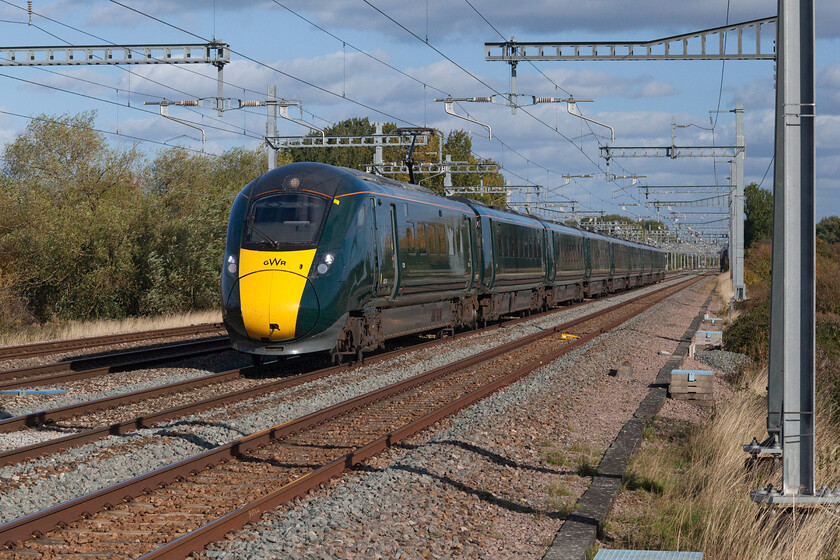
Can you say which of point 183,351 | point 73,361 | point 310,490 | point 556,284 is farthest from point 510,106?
point 310,490

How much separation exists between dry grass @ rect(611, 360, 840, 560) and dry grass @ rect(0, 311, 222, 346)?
56.7ft

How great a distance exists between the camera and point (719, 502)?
7402mm

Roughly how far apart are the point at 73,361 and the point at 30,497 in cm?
1015

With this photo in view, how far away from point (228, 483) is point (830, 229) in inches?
5320

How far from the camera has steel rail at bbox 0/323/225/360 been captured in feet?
62.7

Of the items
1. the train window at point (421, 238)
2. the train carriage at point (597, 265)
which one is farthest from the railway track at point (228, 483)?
the train carriage at point (597, 265)

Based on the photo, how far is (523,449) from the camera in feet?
33.1

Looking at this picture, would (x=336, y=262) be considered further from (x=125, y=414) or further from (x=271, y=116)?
(x=271, y=116)

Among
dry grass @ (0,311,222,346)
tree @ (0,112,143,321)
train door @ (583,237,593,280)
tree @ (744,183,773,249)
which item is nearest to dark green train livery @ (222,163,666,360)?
dry grass @ (0,311,222,346)

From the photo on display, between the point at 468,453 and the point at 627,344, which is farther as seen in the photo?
the point at 627,344

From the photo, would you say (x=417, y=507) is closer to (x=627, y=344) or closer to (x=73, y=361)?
(x=73, y=361)

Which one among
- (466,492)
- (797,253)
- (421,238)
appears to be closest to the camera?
(797,253)

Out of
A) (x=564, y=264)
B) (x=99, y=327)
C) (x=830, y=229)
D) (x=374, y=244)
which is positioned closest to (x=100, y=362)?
(x=374, y=244)

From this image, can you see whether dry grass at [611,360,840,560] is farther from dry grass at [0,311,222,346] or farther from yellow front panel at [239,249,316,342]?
dry grass at [0,311,222,346]
